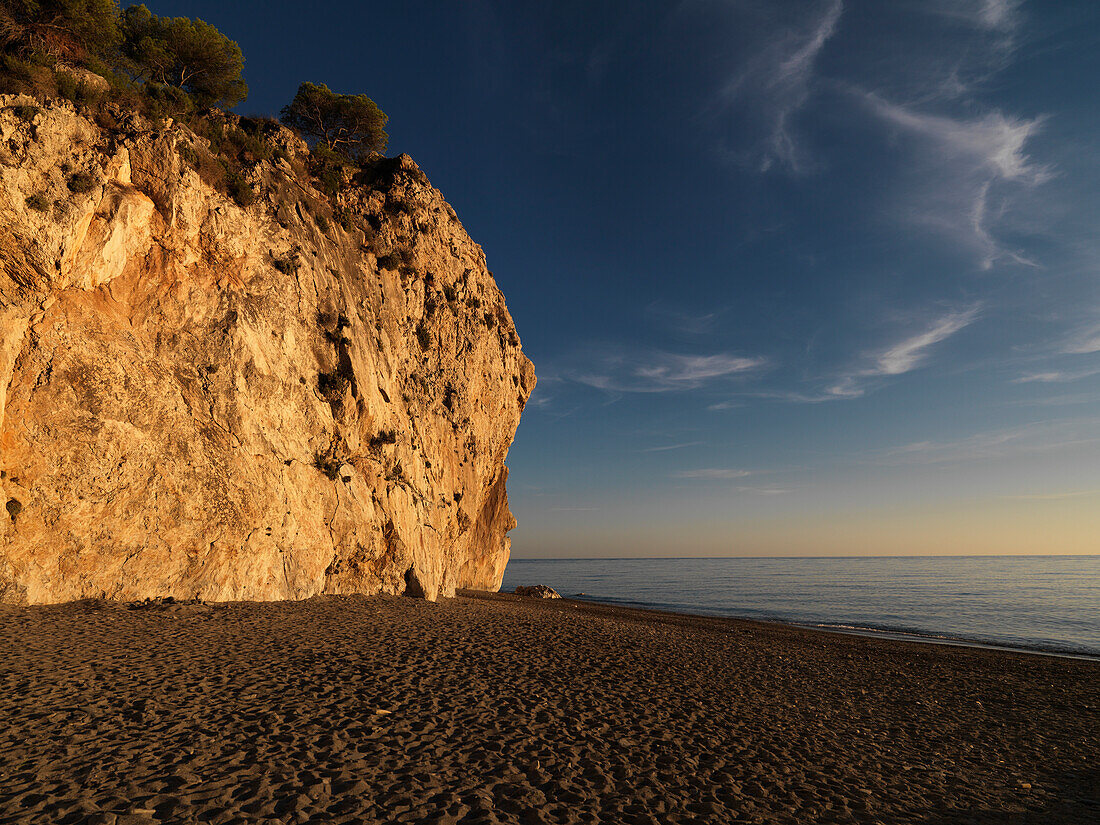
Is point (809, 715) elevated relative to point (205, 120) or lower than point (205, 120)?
lower

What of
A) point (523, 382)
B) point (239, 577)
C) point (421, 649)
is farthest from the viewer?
point (523, 382)

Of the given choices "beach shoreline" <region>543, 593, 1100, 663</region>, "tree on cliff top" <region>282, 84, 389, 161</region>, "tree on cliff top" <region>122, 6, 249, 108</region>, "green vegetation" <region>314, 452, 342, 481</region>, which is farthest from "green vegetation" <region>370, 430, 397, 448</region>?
"beach shoreline" <region>543, 593, 1100, 663</region>

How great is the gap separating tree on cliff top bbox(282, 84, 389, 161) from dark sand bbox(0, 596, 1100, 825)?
3016 centimetres

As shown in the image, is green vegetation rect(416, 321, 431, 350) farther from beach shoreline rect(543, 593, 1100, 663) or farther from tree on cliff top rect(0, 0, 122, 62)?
beach shoreline rect(543, 593, 1100, 663)

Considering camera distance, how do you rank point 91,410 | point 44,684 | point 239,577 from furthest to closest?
point 239,577 < point 91,410 < point 44,684

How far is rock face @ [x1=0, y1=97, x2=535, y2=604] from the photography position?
14.6m

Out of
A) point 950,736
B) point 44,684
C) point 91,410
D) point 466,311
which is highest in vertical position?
point 466,311

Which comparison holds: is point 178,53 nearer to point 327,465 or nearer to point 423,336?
point 423,336

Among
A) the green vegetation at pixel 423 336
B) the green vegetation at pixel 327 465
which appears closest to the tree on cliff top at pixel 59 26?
the green vegetation at pixel 327 465

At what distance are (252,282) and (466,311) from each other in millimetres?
15533

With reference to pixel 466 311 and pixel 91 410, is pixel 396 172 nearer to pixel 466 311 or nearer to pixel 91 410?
pixel 466 311

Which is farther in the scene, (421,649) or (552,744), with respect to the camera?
(421,649)

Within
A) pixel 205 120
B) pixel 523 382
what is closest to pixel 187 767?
pixel 205 120

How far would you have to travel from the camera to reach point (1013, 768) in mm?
9039
